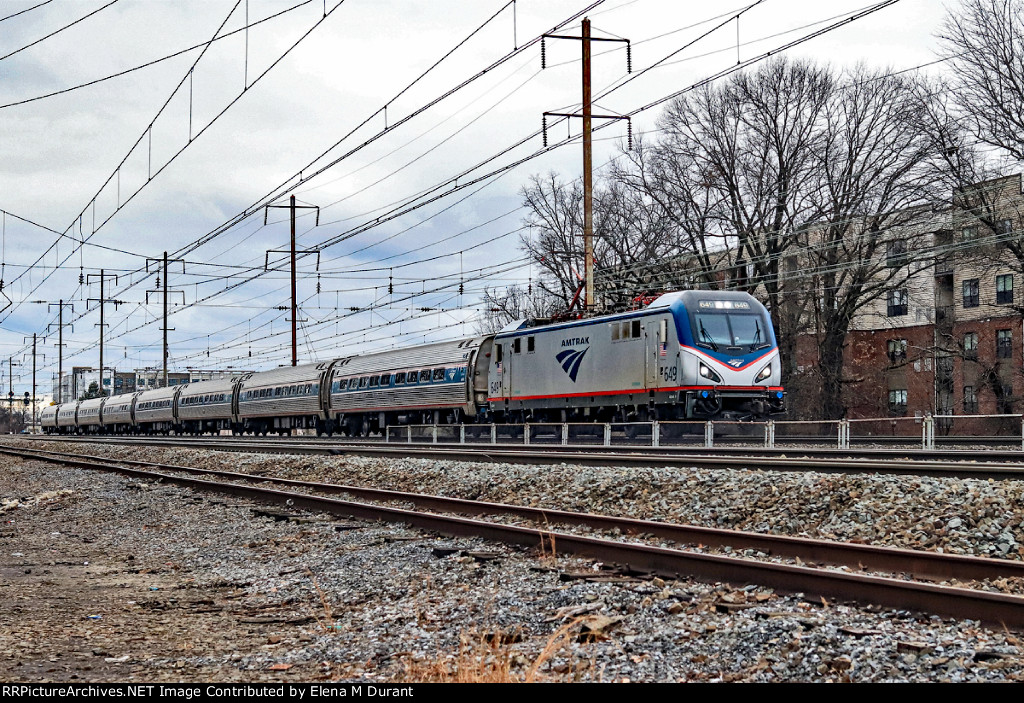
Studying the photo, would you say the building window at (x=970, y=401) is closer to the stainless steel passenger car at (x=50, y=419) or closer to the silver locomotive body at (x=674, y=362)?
the silver locomotive body at (x=674, y=362)

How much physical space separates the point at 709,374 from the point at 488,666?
18.7 metres

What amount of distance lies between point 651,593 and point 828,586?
4.34 feet

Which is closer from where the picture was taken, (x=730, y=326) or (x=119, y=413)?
(x=730, y=326)

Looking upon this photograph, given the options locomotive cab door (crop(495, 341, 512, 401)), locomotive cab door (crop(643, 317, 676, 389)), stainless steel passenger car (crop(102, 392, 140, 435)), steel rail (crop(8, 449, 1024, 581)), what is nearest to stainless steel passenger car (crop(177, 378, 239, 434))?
stainless steel passenger car (crop(102, 392, 140, 435))

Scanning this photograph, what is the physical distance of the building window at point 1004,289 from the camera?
4944 centimetres

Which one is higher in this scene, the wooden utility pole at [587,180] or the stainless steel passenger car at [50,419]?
the wooden utility pole at [587,180]

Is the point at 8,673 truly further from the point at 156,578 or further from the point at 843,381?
the point at 843,381

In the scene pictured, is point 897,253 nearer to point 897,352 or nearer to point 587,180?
point 897,352

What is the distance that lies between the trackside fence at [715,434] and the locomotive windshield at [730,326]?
1997 millimetres

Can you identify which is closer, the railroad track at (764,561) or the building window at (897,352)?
the railroad track at (764,561)

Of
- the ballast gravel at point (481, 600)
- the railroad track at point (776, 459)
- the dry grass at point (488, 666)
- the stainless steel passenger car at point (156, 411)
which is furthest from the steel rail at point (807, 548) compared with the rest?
the stainless steel passenger car at point (156, 411)

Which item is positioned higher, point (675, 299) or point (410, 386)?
point (675, 299)

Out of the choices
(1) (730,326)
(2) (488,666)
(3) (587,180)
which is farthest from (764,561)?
(3) (587,180)

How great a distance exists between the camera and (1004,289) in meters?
50.3
